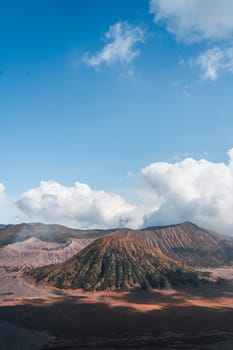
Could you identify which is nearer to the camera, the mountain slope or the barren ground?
the barren ground

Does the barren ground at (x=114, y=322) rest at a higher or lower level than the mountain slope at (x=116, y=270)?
lower

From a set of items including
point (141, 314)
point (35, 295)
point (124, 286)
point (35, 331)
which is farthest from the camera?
point (124, 286)

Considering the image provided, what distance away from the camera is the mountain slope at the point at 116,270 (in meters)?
145

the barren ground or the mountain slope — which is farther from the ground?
the mountain slope

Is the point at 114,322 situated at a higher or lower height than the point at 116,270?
lower

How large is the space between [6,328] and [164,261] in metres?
117

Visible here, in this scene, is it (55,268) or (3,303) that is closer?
(3,303)

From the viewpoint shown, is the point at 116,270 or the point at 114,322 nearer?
the point at 114,322

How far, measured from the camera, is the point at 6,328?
2889 inches

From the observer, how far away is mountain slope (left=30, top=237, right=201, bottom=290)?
5704 inches

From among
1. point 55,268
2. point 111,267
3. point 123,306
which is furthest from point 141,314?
point 55,268

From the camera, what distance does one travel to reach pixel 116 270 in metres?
156

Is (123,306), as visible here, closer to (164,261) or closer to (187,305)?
(187,305)

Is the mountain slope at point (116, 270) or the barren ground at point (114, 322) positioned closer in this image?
the barren ground at point (114, 322)
